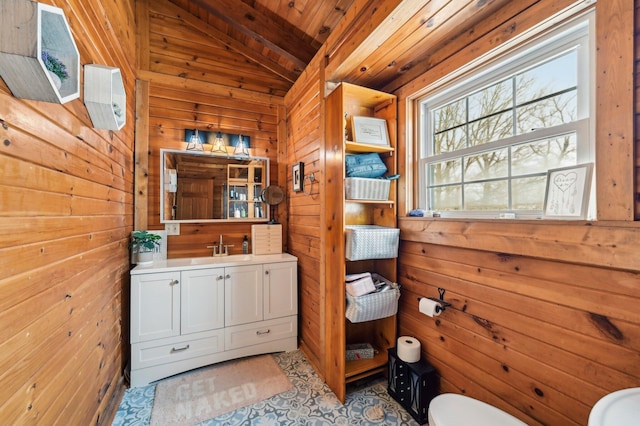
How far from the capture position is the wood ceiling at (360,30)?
1.38 metres

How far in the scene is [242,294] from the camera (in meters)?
2.26

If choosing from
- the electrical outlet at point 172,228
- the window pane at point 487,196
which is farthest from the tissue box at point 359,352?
the electrical outlet at point 172,228

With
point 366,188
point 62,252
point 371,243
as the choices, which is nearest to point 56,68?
point 62,252

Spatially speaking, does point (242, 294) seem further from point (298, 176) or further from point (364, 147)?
point (364, 147)

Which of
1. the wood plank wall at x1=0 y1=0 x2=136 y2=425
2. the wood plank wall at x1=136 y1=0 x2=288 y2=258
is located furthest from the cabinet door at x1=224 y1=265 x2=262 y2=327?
the wood plank wall at x1=0 y1=0 x2=136 y2=425

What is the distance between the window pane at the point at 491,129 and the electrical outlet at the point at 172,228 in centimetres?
255

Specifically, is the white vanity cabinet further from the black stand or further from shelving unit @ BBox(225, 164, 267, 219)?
the black stand

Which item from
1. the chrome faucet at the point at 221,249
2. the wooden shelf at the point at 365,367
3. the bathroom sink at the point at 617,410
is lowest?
the wooden shelf at the point at 365,367

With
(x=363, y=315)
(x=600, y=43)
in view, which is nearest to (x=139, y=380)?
(x=363, y=315)

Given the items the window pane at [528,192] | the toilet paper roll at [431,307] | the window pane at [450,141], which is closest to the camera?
the window pane at [528,192]

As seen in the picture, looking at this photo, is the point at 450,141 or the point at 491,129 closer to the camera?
the point at 491,129

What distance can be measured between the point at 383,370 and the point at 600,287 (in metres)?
1.49

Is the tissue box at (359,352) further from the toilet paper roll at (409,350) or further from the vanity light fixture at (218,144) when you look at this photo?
the vanity light fixture at (218,144)

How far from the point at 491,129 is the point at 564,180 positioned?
0.53 meters
